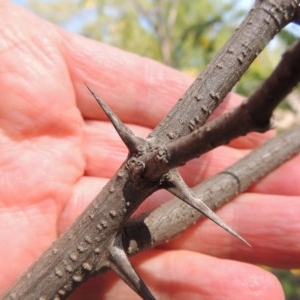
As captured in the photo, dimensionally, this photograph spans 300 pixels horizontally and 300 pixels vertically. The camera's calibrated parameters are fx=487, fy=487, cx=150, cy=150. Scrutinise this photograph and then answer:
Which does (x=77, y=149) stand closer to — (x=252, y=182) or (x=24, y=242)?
(x=24, y=242)

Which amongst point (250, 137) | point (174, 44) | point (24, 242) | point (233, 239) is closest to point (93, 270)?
point (24, 242)

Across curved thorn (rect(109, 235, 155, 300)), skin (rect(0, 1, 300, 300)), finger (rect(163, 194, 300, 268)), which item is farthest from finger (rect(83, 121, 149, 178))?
curved thorn (rect(109, 235, 155, 300))

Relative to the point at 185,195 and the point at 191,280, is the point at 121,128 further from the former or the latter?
the point at 191,280

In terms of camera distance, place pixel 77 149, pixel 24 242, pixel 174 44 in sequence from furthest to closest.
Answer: pixel 174 44
pixel 77 149
pixel 24 242

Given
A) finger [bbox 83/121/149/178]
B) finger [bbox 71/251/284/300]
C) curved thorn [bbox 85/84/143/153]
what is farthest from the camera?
finger [bbox 83/121/149/178]

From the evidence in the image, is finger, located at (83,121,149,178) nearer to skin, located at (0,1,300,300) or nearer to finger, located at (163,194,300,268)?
skin, located at (0,1,300,300)

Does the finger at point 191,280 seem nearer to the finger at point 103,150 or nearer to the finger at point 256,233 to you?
the finger at point 256,233

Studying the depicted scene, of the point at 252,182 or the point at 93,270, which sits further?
the point at 252,182
